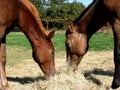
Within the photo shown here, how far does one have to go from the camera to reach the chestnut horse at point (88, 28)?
20.1 ft

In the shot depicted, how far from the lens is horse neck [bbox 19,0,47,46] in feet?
21.0

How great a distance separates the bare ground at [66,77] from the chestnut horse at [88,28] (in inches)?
15.9

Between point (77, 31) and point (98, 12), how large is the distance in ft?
2.73

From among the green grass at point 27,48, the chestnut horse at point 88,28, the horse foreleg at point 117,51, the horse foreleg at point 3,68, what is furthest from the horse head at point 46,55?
the green grass at point 27,48

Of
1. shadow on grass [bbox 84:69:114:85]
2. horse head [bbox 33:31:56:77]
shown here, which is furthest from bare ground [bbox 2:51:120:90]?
horse head [bbox 33:31:56:77]

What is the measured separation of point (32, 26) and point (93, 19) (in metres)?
1.50

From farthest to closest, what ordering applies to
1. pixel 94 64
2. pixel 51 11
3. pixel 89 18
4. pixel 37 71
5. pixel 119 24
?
pixel 51 11, pixel 94 64, pixel 37 71, pixel 89 18, pixel 119 24

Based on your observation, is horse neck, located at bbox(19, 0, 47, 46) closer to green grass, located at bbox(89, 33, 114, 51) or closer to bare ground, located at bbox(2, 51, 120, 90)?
bare ground, located at bbox(2, 51, 120, 90)

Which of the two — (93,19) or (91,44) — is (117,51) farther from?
(91,44)

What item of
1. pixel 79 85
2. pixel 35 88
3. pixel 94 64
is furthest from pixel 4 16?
pixel 94 64

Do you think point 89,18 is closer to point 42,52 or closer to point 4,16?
point 42,52

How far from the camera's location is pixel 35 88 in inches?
242

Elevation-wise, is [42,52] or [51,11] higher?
[42,52]

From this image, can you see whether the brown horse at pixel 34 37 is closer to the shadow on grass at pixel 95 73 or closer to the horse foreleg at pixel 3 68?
the horse foreleg at pixel 3 68
